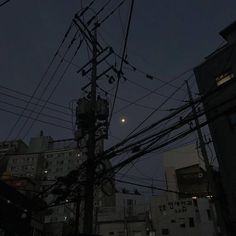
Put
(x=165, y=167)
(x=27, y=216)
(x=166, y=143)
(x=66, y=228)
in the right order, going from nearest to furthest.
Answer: (x=166, y=143)
(x=27, y=216)
(x=66, y=228)
(x=165, y=167)

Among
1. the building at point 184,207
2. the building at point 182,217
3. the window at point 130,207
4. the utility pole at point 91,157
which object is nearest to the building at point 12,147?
the window at point 130,207

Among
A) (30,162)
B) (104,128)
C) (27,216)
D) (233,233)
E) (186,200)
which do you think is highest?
(30,162)

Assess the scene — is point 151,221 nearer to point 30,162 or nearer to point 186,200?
point 186,200

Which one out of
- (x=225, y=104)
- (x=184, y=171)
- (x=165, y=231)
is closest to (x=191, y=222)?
(x=165, y=231)

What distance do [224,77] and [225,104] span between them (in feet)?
7.52

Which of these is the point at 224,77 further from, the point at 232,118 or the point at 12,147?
the point at 12,147

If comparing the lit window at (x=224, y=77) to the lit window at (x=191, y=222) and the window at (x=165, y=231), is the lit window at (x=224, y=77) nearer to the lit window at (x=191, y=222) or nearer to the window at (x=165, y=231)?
the lit window at (x=191, y=222)

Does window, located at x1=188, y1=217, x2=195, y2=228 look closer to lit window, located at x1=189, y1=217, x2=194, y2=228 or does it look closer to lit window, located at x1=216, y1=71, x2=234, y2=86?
→ lit window, located at x1=189, y1=217, x2=194, y2=228

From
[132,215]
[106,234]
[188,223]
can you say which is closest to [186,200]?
[188,223]

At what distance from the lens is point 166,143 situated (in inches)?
393

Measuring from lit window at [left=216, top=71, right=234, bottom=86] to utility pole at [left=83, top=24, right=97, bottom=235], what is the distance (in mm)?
8089

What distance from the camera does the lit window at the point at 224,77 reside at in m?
17.6

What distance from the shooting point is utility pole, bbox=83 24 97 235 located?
10930 millimetres

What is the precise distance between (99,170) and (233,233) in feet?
25.4
